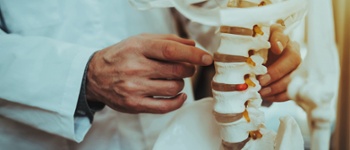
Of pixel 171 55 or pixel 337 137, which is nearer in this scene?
pixel 171 55

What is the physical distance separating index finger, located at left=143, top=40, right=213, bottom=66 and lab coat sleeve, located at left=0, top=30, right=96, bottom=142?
149mm

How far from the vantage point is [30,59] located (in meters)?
0.73

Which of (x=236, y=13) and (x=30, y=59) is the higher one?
(x=236, y=13)

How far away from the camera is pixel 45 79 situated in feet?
2.36

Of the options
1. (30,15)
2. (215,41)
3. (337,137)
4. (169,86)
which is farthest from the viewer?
(337,137)

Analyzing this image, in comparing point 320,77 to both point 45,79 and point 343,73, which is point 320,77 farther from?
point 343,73

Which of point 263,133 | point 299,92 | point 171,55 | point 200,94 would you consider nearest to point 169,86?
point 171,55

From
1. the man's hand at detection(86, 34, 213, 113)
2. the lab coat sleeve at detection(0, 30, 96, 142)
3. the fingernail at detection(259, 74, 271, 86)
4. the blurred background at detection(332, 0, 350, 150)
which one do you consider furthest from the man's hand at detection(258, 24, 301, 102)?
the blurred background at detection(332, 0, 350, 150)

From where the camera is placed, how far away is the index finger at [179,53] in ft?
1.96

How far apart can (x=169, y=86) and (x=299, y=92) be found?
0.93ft

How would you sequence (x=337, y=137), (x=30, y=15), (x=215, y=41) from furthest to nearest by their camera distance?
1. (x=337, y=137)
2. (x=215, y=41)
3. (x=30, y=15)

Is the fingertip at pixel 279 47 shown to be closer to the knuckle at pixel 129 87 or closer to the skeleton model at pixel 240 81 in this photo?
the skeleton model at pixel 240 81

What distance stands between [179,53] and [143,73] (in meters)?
0.07

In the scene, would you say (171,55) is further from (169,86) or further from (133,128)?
(133,128)
